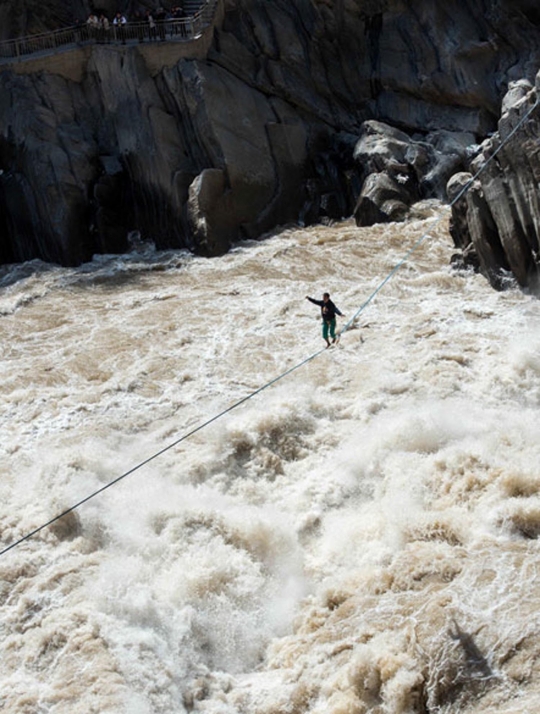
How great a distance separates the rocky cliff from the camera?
22.7 metres

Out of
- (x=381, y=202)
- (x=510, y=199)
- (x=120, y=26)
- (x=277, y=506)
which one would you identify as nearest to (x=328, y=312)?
(x=277, y=506)

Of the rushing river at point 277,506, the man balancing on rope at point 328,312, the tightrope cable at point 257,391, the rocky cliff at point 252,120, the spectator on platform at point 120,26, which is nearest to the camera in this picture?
the rushing river at point 277,506

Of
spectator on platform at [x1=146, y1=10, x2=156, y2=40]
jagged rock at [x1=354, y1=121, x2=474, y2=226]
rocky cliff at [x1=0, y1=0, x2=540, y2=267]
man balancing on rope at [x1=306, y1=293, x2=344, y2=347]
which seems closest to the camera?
man balancing on rope at [x1=306, y1=293, x2=344, y2=347]

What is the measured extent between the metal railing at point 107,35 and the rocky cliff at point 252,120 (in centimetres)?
41

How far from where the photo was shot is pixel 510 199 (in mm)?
15781

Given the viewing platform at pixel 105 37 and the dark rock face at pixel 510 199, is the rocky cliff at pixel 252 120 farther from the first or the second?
the dark rock face at pixel 510 199

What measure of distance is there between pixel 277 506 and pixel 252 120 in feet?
55.3

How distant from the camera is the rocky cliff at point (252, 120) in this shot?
2266cm

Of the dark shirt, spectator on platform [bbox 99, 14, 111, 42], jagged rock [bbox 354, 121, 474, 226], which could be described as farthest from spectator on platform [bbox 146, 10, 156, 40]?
the dark shirt

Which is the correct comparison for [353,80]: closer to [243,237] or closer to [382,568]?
[243,237]

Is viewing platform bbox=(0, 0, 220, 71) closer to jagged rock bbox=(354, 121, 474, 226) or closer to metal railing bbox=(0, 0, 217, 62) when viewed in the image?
metal railing bbox=(0, 0, 217, 62)

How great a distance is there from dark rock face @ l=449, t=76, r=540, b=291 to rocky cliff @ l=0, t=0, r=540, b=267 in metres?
4.93

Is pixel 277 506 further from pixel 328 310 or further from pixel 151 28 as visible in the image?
pixel 151 28

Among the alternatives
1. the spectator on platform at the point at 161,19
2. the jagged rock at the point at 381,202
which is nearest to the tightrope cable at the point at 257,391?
the jagged rock at the point at 381,202
